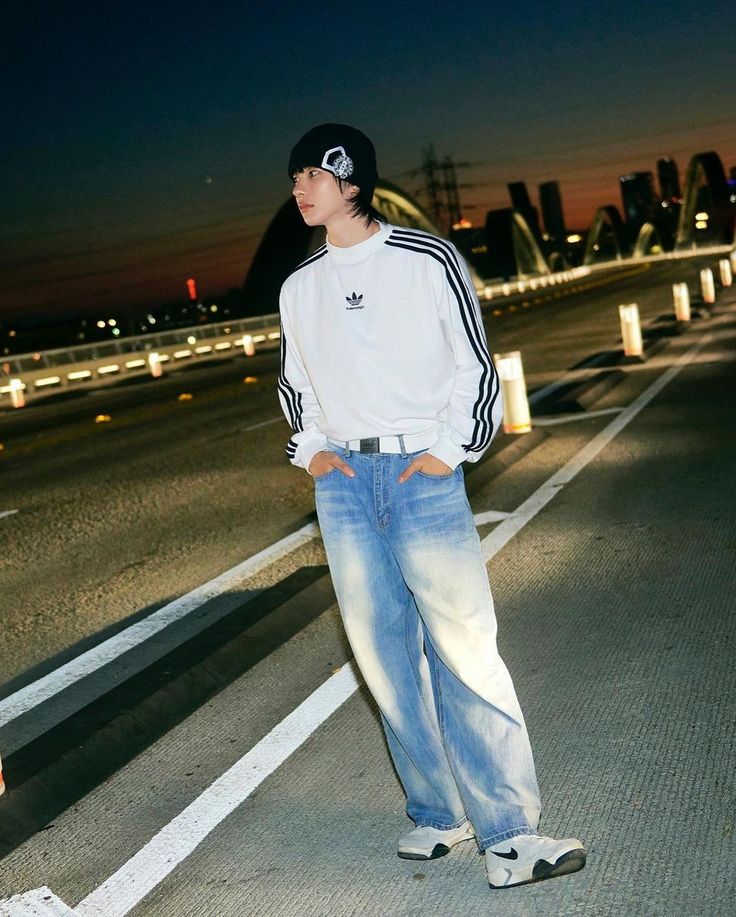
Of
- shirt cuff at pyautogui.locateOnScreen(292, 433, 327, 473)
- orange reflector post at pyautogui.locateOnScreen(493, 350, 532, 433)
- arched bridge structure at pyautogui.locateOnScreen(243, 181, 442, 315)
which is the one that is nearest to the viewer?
shirt cuff at pyautogui.locateOnScreen(292, 433, 327, 473)

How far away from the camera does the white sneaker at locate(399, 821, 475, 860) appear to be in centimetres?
358

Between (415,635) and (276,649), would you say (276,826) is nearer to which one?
(415,635)

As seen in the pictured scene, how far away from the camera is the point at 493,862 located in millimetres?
3383

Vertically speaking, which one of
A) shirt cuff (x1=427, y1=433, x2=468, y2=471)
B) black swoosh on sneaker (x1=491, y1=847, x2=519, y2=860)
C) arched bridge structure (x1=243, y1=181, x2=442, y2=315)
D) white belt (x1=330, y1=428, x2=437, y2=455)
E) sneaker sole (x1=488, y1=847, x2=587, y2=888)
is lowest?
sneaker sole (x1=488, y1=847, x2=587, y2=888)

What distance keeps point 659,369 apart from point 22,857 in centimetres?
1572

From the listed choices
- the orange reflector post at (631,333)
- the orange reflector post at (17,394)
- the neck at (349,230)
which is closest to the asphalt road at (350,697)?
the neck at (349,230)

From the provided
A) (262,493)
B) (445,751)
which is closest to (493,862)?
(445,751)

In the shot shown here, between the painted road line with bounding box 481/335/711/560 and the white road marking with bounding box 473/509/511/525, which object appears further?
the white road marking with bounding box 473/509/511/525

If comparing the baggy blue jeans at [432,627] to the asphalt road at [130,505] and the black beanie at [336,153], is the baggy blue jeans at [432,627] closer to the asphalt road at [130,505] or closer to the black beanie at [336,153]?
the black beanie at [336,153]

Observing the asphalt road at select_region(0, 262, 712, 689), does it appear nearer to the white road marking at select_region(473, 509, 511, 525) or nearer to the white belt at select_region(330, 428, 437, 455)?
the white road marking at select_region(473, 509, 511, 525)

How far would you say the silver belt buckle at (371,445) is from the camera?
11.2 ft

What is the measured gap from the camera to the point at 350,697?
525cm

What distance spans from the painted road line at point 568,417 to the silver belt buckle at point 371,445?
10.3 meters

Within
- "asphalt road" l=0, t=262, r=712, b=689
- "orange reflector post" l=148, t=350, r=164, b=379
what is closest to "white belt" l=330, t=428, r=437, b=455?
"asphalt road" l=0, t=262, r=712, b=689
